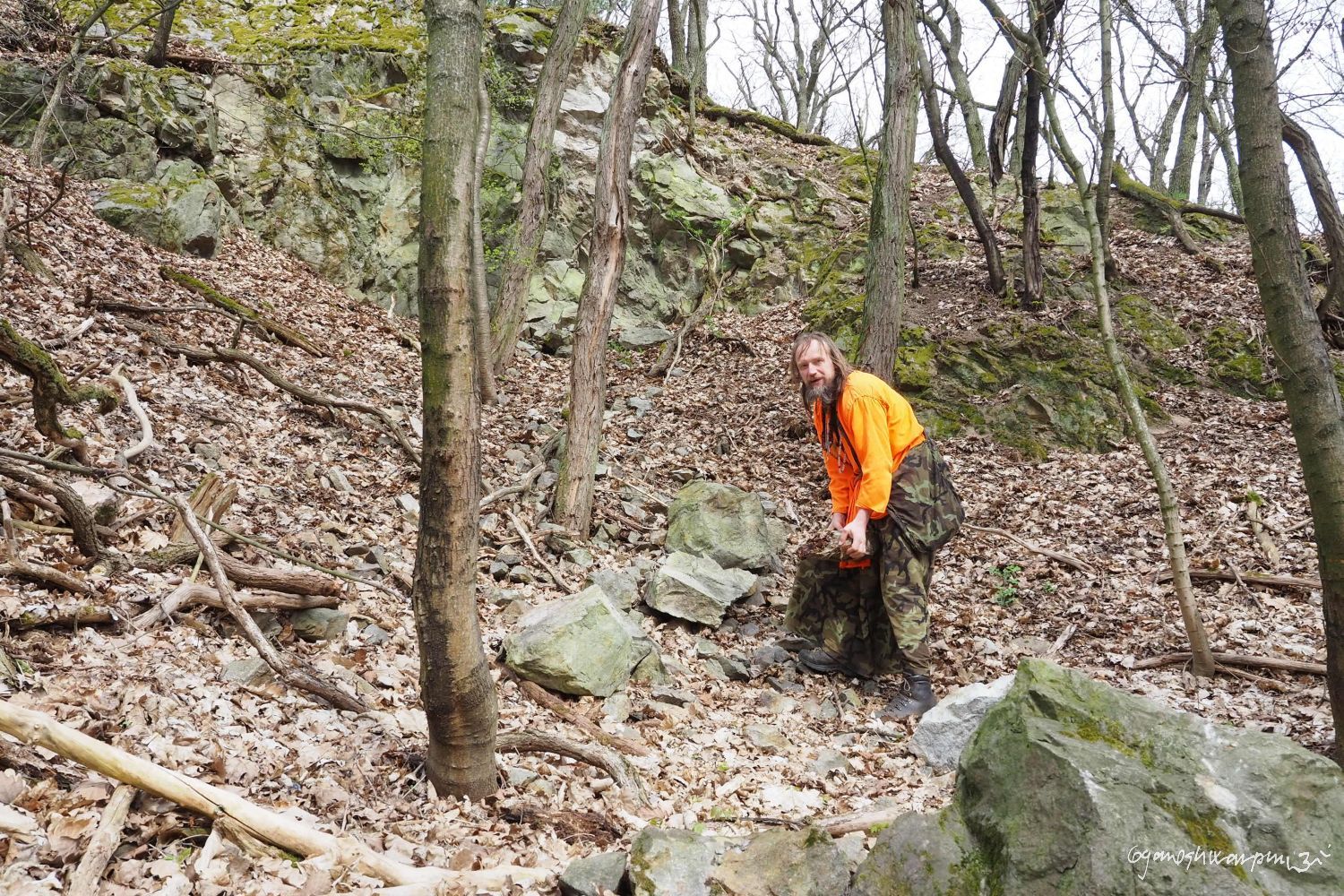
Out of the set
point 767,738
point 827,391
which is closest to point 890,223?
point 827,391

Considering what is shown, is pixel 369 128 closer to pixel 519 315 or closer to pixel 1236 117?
pixel 519 315

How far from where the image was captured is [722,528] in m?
6.56

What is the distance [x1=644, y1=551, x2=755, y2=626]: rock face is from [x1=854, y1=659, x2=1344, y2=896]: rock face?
323 centimetres

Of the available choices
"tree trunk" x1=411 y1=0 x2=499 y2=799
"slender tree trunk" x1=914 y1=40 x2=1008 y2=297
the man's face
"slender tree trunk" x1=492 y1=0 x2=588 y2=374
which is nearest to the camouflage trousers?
the man's face

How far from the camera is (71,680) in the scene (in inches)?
118

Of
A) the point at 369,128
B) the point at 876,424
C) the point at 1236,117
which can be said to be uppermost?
the point at 369,128

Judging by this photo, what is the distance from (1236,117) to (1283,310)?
948mm

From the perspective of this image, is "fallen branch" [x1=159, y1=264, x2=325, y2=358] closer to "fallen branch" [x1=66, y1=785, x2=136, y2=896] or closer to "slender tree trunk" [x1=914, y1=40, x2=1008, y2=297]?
"fallen branch" [x1=66, y1=785, x2=136, y2=896]

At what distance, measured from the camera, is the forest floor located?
9.36 feet

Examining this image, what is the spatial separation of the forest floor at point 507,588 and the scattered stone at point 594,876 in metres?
0.23

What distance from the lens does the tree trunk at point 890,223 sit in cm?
780

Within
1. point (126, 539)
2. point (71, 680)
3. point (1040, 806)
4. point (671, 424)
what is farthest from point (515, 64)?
point (1040, 806)

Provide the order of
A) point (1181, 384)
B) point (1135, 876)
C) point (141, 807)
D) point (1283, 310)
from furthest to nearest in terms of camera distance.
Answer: point (1181, 384) < point (1283, 310) < point (141, 807) < point (1135, 876)

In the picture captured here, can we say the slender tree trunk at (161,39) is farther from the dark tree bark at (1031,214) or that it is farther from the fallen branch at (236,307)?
the dark tree bark at (1031,214)
